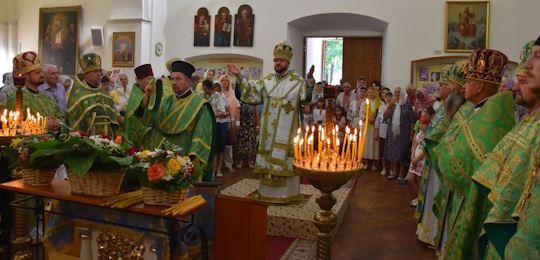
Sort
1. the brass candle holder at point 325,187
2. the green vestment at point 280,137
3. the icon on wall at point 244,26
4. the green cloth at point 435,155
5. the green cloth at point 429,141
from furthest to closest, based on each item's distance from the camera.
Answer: the icon on wall at point 244,26
the green vestment at point 280,137
the green cloth at point 429,141
the green cloth at point 435,155
the brass candle holder at point 325,187

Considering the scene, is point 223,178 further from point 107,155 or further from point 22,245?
point 107,155

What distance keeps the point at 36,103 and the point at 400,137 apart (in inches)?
232

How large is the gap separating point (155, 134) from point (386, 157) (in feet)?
17.9

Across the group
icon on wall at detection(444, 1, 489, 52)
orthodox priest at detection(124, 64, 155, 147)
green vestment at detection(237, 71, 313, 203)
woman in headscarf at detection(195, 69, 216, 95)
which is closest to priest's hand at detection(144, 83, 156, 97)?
orthodox priest at detection(124, 64, 155, 147)

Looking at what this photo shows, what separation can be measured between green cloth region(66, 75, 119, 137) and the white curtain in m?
11.5

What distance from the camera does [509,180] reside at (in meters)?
1.60

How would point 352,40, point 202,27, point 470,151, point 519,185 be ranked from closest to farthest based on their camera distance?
point 519,185
point 470,151
point 202,27
point 352,40

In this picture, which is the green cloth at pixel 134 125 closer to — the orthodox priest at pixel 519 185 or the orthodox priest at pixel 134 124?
the orthodox priest at pixel 134 124

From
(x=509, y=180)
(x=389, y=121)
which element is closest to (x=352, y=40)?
(x=389, y=121)

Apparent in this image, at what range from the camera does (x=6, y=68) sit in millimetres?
14633

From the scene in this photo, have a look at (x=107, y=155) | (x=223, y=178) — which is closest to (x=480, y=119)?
(x=107, y=155)

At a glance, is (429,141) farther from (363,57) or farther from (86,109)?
(363,57)

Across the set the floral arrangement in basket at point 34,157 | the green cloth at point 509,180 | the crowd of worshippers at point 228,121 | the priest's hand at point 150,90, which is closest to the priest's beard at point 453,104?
the green cloth at point 509,180

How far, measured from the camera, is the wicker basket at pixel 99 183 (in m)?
2.81
